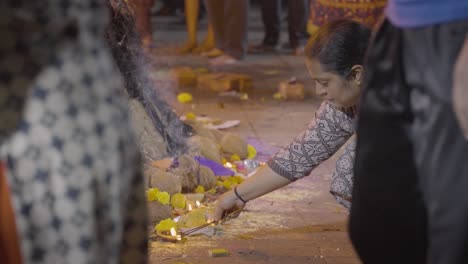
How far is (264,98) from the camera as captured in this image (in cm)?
881

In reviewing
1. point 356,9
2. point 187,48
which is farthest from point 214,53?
point 356,9

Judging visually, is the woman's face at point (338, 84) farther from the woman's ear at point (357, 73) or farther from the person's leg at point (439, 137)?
the person's leg at point (439, 137)

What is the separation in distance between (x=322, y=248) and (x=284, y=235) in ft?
0.92

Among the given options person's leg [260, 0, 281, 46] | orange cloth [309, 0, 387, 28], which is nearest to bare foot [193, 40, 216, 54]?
person's leg [260, 0, 281, 46]

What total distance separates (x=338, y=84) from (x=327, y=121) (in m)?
0.28

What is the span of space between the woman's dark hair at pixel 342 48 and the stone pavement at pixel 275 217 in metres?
1.20

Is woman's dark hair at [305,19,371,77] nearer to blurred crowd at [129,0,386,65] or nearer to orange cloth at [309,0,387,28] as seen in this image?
orange cloth at [309,0,387,28]

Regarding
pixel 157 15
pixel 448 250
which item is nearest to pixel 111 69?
pixel 448 250

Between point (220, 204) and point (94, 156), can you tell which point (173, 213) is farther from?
point (94, 156)

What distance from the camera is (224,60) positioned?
10648 mm

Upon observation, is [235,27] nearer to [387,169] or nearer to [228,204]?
[228,204]

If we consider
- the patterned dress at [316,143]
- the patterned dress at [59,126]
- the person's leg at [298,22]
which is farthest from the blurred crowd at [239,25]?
the patterned dress at [59,126]

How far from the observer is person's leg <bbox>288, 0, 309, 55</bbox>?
37.8 ft

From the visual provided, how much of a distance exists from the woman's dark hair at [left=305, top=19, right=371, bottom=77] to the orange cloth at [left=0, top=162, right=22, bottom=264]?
2069 millimetres
